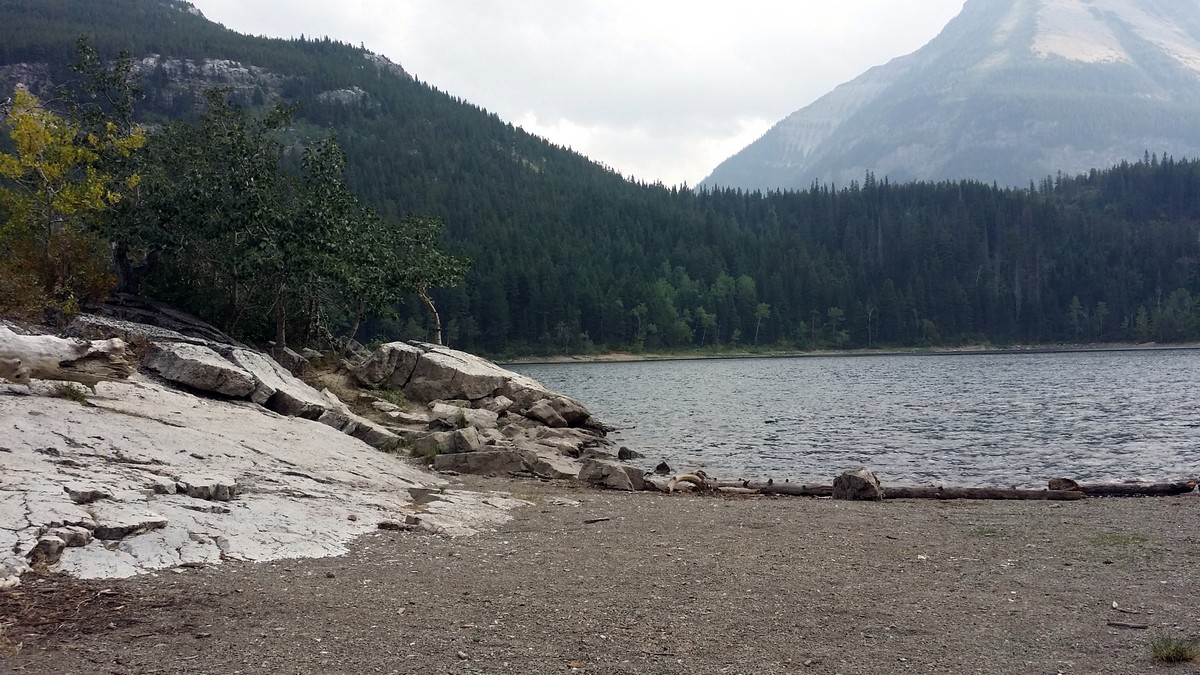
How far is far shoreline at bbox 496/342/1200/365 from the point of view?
138000mm

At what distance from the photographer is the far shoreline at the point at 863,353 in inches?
5433

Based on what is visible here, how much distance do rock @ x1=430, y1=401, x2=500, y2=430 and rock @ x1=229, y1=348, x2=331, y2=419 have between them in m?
4.01

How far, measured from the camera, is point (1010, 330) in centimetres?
16950

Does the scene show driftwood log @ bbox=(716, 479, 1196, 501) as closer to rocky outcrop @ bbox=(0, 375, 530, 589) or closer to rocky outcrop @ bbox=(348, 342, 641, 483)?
rocky outcrop @ bbox=(348, 342, 641, 483)

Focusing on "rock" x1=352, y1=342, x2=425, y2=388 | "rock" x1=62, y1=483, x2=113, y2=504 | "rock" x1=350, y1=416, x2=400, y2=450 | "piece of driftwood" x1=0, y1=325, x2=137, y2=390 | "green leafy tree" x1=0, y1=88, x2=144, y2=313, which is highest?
"green leafy tree" x1=0, y1=88, x2=144, y2=313

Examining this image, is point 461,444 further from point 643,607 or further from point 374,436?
point 643,607

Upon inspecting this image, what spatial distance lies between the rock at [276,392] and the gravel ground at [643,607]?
11.5m

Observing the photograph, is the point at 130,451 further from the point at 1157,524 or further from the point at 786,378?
the point at 786,378

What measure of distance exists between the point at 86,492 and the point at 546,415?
23920 millimetres

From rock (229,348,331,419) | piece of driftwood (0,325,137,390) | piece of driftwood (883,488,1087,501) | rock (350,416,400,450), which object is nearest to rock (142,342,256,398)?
rock (229,348,331,419)

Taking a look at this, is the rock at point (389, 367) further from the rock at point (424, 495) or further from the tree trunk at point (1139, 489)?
the tree trunk at point (1139, 489)

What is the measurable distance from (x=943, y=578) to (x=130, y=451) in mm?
13134

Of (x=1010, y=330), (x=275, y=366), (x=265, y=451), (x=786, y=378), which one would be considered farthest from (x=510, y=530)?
(x=1010, y=330)

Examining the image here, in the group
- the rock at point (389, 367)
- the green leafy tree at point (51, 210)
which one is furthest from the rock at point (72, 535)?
the rock at point (389, 367)
